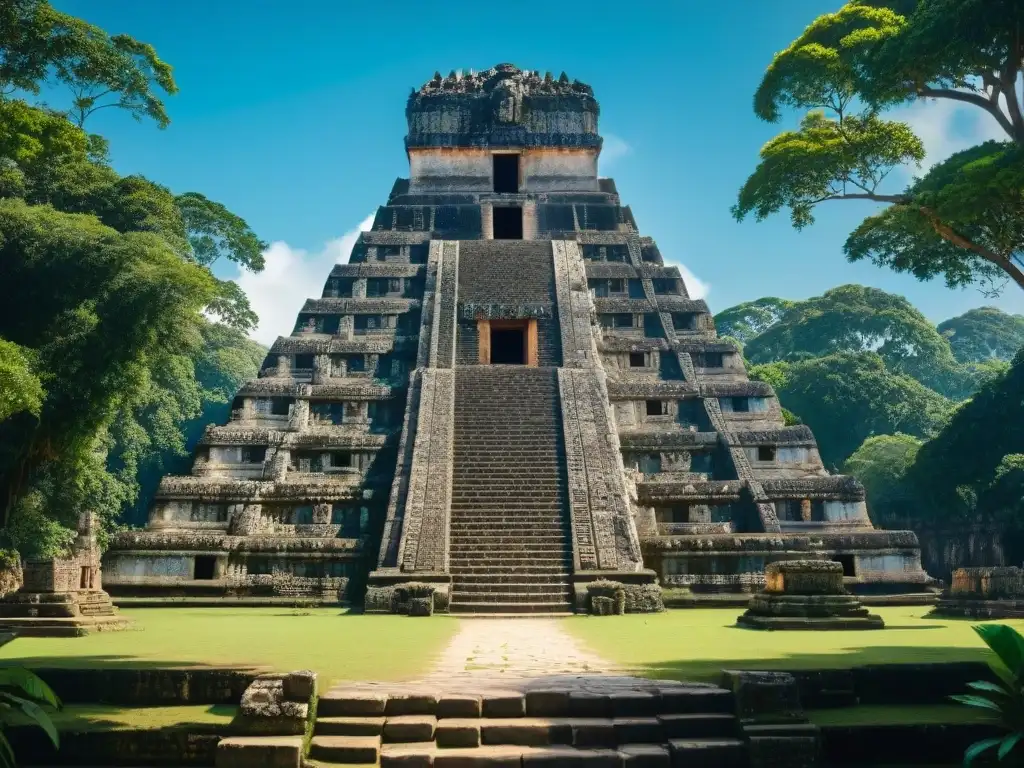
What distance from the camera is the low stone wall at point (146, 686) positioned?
532 centimetres

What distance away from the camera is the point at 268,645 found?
23.9ft

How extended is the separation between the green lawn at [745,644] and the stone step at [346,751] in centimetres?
192

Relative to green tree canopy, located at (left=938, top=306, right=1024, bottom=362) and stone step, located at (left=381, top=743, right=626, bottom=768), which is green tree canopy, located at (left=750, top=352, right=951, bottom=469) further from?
stone step, located at (left=381, top=743, right=626, bottom=768)

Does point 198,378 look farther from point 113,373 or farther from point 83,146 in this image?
point 83,146

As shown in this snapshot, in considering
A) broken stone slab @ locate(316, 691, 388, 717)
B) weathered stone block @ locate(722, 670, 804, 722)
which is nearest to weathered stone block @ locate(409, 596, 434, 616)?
broken stone slab @ locate(316, 691, 388, 717)

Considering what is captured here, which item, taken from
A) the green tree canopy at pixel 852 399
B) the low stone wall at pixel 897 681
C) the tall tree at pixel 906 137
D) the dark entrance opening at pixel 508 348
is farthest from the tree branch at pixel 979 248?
the green tree canopy at pixel 852 399

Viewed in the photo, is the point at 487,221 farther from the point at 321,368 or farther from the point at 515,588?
the point at 515,588

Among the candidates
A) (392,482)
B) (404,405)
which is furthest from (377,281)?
(392,482)

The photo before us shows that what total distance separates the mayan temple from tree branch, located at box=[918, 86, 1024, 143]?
19.1ft

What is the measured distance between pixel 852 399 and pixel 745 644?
32055 mm

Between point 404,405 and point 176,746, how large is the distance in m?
12.5

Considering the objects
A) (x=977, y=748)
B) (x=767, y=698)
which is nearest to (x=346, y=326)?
(x=767, y=698)

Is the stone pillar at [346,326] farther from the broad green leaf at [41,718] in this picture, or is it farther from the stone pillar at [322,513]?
the broad green leaf at [41,718]

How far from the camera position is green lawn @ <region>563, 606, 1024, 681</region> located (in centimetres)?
607
